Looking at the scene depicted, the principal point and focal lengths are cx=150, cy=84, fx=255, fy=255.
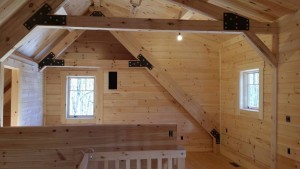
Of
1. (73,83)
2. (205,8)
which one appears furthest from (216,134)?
(73,83)

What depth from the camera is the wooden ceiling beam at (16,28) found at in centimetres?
327

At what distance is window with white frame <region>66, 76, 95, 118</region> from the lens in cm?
619

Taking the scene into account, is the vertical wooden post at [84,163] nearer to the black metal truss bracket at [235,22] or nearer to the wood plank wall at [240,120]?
the black metal truss bracket at [235,22]

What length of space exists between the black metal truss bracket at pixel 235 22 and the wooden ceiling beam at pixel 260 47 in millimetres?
113

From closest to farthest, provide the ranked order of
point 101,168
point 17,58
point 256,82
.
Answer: point 101,168
point 17,58
point 256,82

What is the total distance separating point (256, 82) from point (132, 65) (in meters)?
2.68

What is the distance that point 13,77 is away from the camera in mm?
4418

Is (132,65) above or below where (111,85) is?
above

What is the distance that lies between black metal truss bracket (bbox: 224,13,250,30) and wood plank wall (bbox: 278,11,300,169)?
0.56 meters

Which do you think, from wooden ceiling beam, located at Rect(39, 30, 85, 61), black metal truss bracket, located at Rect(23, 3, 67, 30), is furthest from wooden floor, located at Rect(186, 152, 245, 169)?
wooden ceiling beam, located at Rect(39, 30, 85, 61)

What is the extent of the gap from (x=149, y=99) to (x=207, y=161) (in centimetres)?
193

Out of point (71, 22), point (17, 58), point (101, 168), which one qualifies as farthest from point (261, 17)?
point (17, 58)

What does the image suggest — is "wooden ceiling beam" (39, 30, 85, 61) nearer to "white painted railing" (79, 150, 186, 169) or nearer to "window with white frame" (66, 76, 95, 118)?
"window with white frame" (66, 76, 95, 118)

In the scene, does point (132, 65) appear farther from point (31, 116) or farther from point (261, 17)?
point (261, 17)
